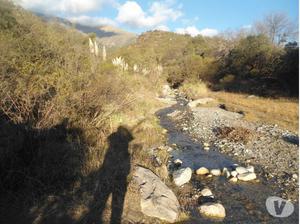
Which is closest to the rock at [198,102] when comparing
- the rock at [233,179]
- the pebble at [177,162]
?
the pebble at [177,162]

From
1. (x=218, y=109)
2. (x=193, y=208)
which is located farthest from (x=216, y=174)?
(x=218, y=109)

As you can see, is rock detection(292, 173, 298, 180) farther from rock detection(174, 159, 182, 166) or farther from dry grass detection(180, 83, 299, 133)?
dry grass detection(180, 83, 299, 133)

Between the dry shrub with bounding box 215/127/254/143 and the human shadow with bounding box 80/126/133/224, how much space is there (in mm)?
6260

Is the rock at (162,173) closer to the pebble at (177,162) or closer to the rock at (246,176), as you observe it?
the pebble at (177,162)

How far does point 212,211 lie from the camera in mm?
6918

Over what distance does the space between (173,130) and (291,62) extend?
14905 millimetres

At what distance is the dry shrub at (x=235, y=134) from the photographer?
13.3m

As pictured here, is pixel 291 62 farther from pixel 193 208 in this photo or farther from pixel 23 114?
pixel 23 114

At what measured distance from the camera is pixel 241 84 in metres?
30.0

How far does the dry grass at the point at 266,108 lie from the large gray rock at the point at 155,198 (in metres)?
10.6

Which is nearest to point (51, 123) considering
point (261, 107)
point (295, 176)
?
point (295, 176)

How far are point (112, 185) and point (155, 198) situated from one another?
101cm

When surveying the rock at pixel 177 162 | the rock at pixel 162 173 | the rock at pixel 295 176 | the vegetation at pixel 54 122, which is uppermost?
the vegetation at pixel 54 122

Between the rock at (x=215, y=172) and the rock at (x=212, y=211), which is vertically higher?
the rock at (x=212, y=211)
